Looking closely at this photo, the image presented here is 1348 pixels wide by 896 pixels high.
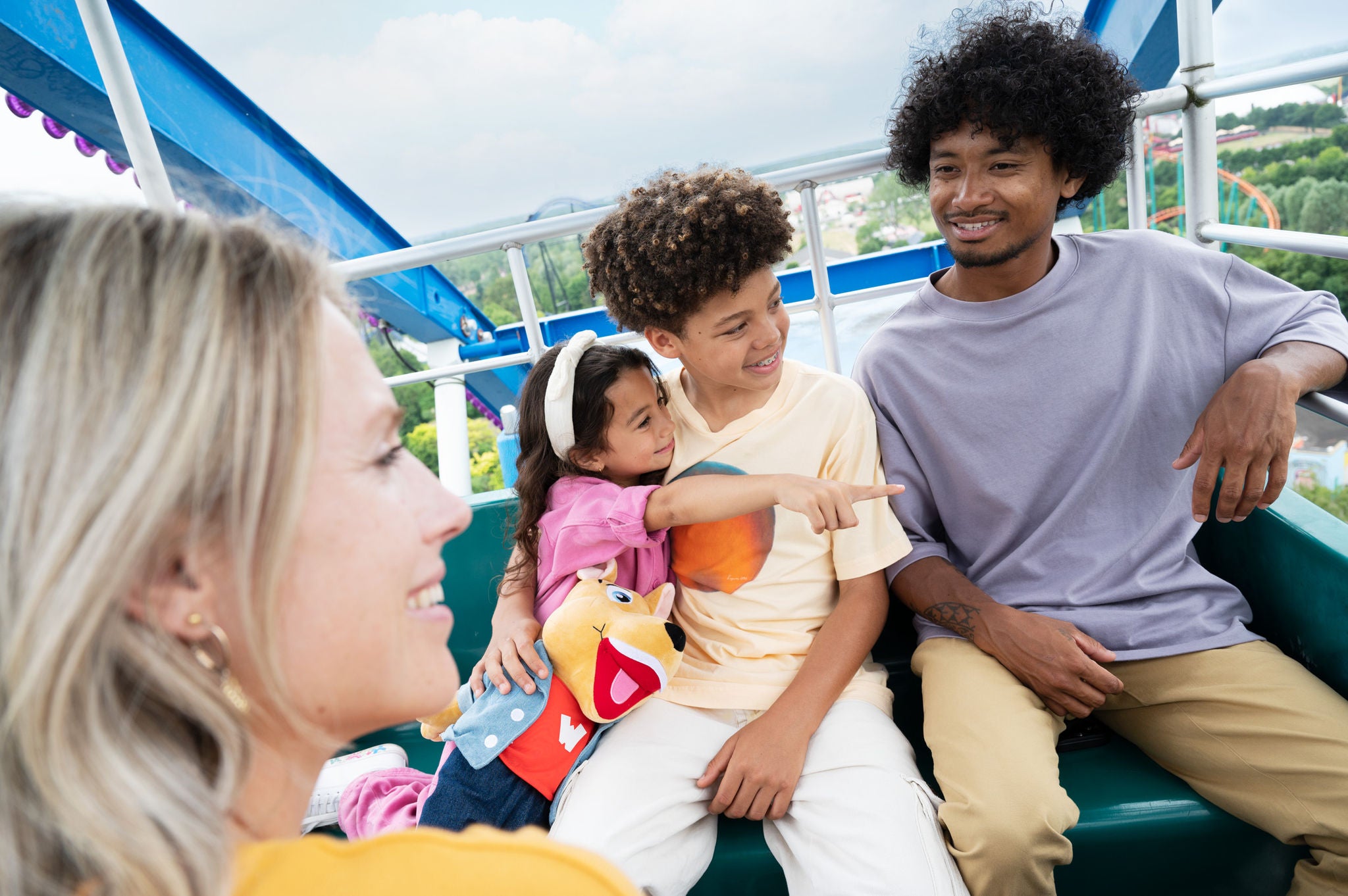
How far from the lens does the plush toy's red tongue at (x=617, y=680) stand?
49.6 inches

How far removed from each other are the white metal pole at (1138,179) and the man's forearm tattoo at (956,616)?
955 millimetres

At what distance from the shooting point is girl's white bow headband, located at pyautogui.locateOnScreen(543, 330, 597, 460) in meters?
1.44

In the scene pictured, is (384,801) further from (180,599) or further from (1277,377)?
(1277,377)

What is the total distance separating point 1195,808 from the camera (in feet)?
3.73

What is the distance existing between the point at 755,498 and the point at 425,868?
86cm

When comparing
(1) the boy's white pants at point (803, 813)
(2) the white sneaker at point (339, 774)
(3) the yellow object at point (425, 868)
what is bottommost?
(2) the white sneaker at point (339, 774)

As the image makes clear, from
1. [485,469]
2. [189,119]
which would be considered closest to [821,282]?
[189,119]

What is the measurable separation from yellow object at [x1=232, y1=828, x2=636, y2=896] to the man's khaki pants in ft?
2.70

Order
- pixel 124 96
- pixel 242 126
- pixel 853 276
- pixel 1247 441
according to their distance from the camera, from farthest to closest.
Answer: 1. pixel 853 276
2. pixel 242 126
3. pixel 124 96
4. pixel 1247 441

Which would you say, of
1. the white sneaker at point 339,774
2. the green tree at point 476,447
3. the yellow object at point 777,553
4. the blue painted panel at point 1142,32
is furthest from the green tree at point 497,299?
the yellow object at point 777,553

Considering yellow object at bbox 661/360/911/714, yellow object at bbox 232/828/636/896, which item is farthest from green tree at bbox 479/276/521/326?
yellow object at bbox 232/828/636/896

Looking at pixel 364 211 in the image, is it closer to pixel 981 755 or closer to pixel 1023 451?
pixel 1023 451

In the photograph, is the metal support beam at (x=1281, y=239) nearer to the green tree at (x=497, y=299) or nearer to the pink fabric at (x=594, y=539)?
the pink fabric at (x=594, y=539)

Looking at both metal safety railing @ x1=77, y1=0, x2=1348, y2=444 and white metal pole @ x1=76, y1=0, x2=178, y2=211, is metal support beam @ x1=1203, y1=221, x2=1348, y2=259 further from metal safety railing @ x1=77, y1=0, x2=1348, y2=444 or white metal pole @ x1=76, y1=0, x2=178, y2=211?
white metal pole @ x1=76, y1=0, x2=178, y2=211
